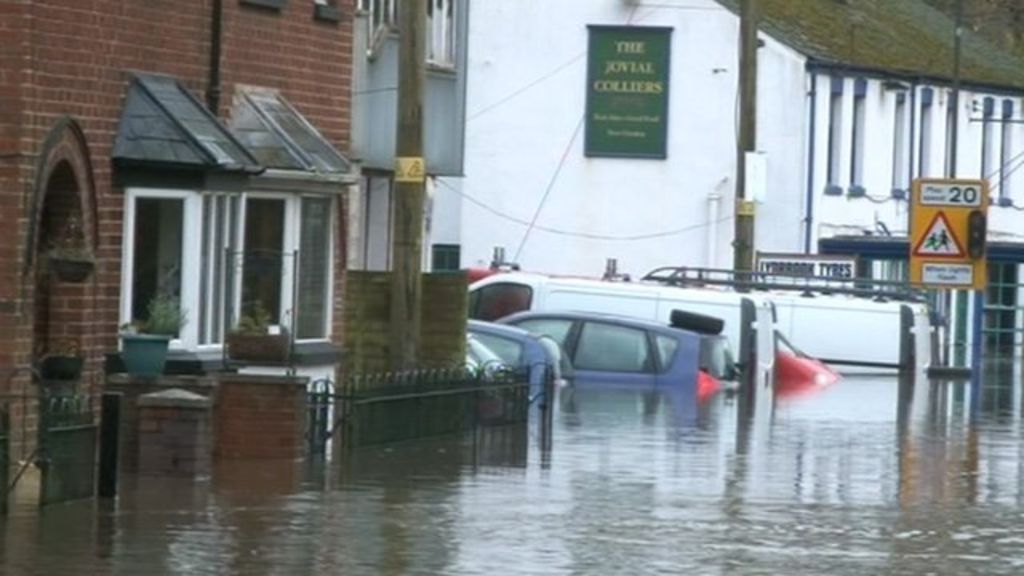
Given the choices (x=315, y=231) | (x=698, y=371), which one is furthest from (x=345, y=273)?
(x=698, y=371)

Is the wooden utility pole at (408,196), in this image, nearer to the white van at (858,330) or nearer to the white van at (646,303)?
the white van at (646,303)

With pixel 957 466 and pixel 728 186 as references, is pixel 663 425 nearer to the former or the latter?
pixel 957 466

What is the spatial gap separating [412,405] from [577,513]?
6.45m

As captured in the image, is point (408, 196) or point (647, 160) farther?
point (647, 160)

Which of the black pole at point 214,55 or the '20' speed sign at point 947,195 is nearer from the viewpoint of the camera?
the black pole at point 214,55

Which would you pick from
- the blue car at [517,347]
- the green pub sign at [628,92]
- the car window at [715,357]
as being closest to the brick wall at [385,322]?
the blue car at [517,347]

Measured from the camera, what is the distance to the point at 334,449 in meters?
23.5

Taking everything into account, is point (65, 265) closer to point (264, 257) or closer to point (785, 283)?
point (264, 257)

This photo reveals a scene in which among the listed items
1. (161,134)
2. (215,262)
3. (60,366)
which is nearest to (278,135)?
(215,262)

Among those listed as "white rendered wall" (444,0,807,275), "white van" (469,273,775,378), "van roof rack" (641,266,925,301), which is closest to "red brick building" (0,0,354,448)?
"white van" (469,273,775,378)

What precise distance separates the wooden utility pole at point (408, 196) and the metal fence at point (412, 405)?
1.75 ft

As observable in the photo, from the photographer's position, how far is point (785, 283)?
151 ft

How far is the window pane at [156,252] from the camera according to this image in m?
22.9

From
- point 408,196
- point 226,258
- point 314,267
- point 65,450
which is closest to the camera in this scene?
point 65,450
